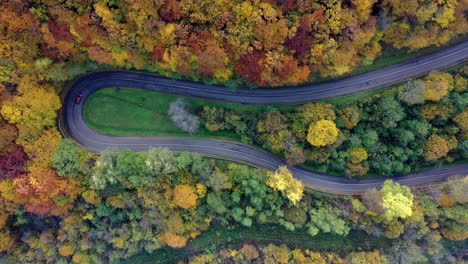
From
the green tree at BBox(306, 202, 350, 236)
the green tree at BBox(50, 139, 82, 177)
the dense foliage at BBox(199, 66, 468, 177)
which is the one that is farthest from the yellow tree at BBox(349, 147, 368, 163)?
the green tree at BBox(50, 139, 82, 177)

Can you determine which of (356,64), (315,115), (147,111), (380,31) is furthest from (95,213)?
(380,31)

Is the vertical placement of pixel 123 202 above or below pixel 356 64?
below

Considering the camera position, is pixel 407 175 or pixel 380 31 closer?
pixel 380 31

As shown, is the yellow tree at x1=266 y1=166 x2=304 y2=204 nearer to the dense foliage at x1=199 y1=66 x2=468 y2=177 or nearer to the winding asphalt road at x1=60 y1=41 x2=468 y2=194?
the dense foliage at x1=199 y1=66 x2=468 y2=177

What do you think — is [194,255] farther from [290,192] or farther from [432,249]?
[432,249]

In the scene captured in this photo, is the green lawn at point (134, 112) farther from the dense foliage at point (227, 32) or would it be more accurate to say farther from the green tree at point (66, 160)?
the dense foliage at point (227, 32)

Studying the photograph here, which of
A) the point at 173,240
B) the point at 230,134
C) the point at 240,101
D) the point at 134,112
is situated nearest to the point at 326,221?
the point at 230,134
